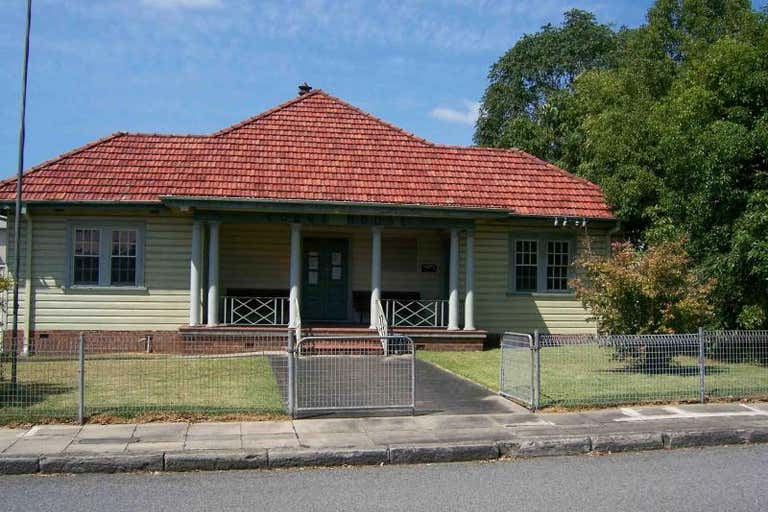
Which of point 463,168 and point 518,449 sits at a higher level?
point 463,168

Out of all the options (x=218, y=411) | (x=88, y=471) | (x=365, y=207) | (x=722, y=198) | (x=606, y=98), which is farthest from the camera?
(x=606, y=98)

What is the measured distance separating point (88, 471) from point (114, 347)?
1016cm

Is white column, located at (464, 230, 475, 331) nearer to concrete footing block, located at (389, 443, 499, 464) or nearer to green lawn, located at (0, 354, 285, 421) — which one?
green lawn, located at (0, 354, 285, 421)

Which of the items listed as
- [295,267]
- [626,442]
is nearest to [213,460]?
[626,442]

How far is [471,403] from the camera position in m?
11.2

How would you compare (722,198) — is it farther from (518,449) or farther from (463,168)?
(518,449)

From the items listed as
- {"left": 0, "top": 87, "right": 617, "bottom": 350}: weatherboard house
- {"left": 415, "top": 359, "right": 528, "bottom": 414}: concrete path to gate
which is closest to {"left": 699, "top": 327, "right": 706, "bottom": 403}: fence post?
{"left": 415, "top": 359, "right": 528, "bottom": 414}: concrete path to gate

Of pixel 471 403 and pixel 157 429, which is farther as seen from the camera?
pixel 471 403

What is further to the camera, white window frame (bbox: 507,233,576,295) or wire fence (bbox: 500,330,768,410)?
white window frame (bbox: 507,233,576,295)

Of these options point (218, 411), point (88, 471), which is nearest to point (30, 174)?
point (218, 411)

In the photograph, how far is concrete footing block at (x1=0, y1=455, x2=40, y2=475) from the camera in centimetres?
782

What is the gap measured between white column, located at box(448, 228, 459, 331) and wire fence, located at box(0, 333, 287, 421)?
6500mm

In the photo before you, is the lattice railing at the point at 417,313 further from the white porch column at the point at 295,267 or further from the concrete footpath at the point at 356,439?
the concrete footpath at the point at 356,439

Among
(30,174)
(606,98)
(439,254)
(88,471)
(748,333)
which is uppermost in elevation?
(606,98)
